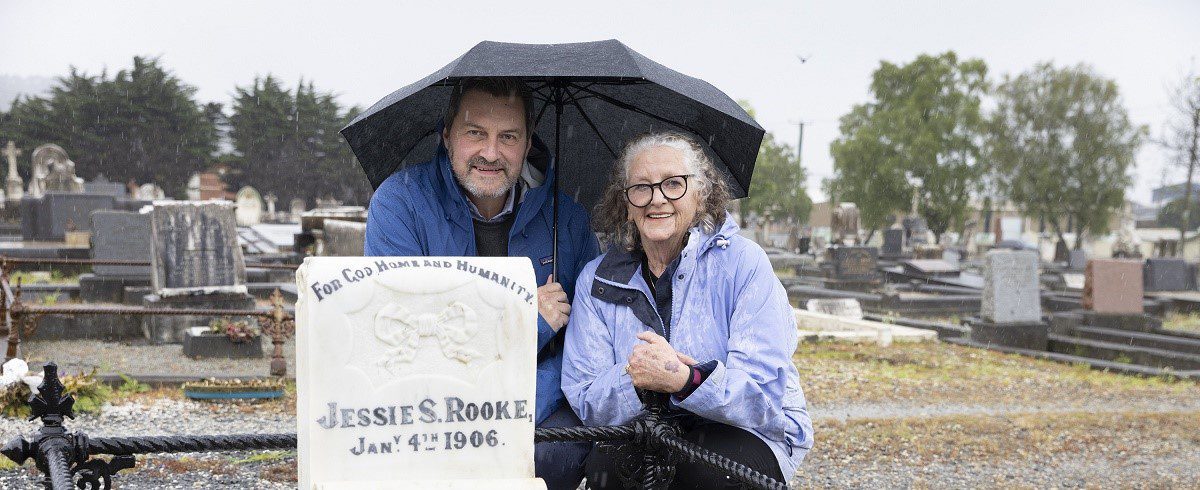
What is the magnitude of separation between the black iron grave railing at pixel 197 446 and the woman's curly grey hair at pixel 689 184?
534 mm

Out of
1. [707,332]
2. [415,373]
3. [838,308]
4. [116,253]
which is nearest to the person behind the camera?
[415,373]

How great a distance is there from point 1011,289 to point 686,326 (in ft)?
33.7

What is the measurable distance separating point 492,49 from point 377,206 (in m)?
0.56

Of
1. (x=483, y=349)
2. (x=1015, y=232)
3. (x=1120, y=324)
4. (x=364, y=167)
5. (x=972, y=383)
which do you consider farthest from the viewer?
(x=1015, y=232)

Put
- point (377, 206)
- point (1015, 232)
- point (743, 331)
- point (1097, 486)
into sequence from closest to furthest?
point (743, 331)
point (377, 206)
point (1097, 486)
point (1015, 232)

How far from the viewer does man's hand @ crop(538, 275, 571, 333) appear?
248 centimetres

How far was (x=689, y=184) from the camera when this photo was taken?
8.17 ft

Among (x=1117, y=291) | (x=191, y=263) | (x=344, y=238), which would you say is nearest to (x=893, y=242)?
(x=1117, y=291)

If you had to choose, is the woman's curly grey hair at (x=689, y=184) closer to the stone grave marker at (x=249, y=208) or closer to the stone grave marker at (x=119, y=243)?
the stone grave marker at (x=119, y=243)

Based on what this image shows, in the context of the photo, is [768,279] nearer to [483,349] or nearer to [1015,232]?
[483,349]

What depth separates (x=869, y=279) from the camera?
57.8 feet

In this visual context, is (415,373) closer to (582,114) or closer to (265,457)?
(582,114)

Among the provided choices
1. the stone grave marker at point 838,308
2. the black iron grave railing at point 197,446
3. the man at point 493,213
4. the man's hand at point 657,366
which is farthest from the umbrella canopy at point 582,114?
the stone grave marker at point 838,308

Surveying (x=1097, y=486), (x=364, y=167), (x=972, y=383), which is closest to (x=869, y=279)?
(x=972, y=383)
